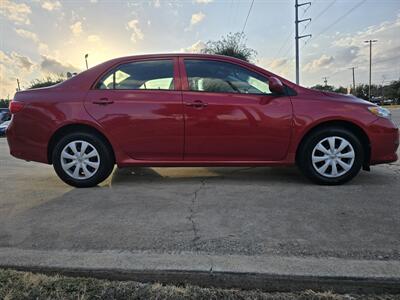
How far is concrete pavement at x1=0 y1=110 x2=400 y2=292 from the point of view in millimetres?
2381

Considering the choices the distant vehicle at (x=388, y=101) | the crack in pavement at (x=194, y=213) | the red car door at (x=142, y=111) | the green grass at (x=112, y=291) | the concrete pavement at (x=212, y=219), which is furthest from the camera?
the distant vehicle at (x=388, y=101)

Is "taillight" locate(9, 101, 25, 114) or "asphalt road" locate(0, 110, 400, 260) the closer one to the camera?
"asphalt road" locate(0, 110, 400, 260)

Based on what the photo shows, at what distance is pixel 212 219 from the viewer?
292 cm

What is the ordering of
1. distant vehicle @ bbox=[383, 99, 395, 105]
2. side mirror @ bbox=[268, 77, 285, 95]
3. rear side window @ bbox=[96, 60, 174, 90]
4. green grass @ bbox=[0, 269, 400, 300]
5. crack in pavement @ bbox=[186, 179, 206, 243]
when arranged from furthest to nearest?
distant vehicle @ bbox=[383, 99, 395, 105] < rear side window @ bbox=[96, 60, 174, 90] < side mirror @ bbox=[268, 77, 285, 95] < crack in pavement @ bbox=[186, 179, 206, 243] < green grass @ bbox=[0, 269, 400, 300]

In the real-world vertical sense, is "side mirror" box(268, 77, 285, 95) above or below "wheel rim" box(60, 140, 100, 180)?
above

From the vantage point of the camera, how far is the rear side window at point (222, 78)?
13.3ft

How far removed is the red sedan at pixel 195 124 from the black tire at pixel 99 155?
0.01 m

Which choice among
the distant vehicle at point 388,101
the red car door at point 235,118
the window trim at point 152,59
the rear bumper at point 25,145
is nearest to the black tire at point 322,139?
the red car door at point 235,118

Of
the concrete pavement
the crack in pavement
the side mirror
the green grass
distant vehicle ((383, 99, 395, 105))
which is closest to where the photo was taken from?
the green grass

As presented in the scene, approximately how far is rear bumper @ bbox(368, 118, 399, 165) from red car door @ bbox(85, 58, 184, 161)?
2.16m

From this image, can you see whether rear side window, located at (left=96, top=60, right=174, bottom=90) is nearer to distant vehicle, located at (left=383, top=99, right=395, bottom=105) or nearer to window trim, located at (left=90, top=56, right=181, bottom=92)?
window trim, located at (left=90, top=56, right=181, bottom=92)

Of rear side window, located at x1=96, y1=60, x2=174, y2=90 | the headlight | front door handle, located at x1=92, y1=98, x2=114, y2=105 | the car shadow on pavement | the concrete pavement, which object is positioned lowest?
the concrete pavement

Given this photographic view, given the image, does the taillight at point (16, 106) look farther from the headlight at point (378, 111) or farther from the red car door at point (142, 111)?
the headlight at point (378, 111)

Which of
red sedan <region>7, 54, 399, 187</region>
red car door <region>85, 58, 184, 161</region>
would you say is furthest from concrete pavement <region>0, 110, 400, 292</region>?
red car door <region>85, 58, 184, 161</region>
